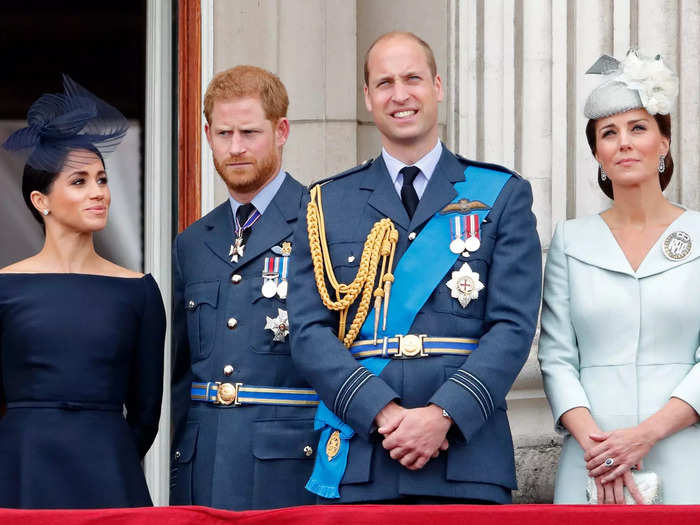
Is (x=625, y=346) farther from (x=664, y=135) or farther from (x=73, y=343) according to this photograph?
(x=73, y=343)

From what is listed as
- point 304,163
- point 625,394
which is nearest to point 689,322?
point 625,394

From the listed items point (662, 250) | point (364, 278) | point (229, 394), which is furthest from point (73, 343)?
point (662, 250)

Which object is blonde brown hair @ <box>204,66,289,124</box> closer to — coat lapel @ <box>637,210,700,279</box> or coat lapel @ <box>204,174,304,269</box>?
coat lapel @ <box>204,174,304,269</box>

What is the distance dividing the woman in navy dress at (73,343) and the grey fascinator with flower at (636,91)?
1300mm

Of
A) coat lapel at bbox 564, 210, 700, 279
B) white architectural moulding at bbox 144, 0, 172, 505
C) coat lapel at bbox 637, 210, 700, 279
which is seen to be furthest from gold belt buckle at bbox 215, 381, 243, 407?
white architectural moulding at bbox 144, 0, 172, 505

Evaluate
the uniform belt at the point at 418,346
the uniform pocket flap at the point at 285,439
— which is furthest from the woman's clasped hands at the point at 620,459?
the uniform pocket flap at the point at 285,439

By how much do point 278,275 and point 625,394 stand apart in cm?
103

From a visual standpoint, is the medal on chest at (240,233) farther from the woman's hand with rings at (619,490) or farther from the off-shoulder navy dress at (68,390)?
the woman's hand with rings at (619,490)

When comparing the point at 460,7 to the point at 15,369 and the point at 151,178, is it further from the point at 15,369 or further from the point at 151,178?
the point at 15,369

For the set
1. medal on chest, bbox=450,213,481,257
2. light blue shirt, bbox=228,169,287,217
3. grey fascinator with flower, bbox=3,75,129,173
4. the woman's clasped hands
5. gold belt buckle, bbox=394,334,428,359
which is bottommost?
the woman's clasped hands

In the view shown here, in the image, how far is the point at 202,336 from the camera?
394 centimetres

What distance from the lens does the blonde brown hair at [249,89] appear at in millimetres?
3977

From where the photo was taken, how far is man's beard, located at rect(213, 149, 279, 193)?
3.94 m

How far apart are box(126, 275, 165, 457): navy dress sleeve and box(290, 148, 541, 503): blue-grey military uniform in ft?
1.70
